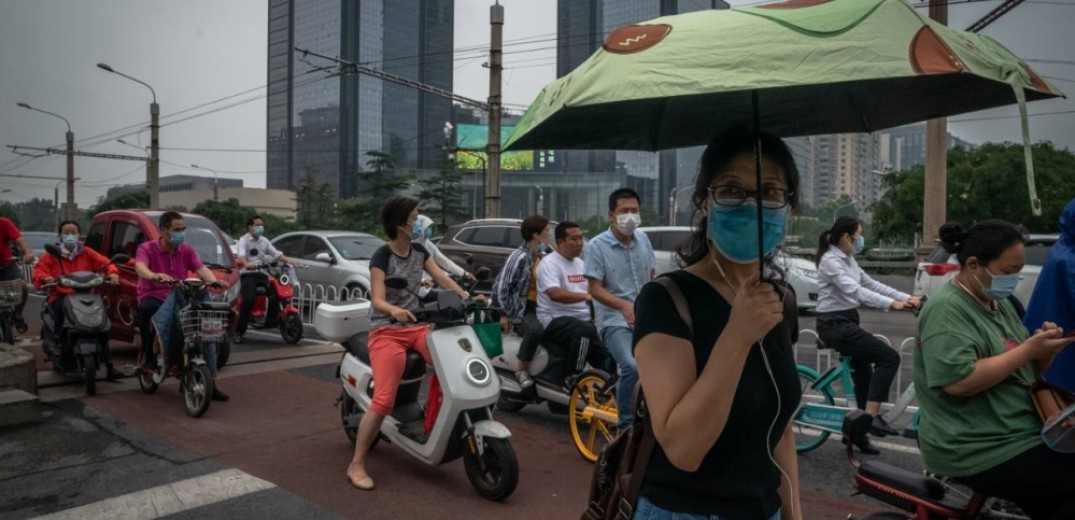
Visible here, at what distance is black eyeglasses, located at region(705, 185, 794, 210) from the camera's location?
1.84 meters

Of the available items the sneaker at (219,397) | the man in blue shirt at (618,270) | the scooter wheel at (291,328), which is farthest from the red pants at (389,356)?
the scooter wheel at (291,328)

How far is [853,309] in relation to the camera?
5.93 metres

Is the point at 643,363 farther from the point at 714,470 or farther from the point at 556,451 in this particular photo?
the point at 556,451

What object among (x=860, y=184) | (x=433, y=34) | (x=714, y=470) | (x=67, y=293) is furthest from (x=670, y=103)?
(x=860, y=184)

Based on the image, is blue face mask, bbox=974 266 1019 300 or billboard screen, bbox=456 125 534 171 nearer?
blue face mask, bbox=974 266 1019 300

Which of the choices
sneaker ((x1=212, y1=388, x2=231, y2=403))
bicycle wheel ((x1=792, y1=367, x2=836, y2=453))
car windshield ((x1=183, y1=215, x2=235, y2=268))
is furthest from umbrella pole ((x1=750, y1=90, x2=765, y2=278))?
car windshield ((x1=183, y1=215, x2=235, y2=268))

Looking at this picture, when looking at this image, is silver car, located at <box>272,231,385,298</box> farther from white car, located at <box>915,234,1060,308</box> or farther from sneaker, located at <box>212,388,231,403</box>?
white car, located at <box>915,234,1060,308</box>

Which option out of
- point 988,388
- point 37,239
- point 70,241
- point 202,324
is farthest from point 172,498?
point 37,239

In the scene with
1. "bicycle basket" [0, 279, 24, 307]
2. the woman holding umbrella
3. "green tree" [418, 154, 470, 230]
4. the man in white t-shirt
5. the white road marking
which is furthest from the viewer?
"green tree" [418, 154, 470, 230]

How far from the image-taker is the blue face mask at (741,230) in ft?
6.01

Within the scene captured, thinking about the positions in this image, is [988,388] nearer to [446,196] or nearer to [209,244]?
[209,244]

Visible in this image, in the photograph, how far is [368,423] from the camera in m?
5.02

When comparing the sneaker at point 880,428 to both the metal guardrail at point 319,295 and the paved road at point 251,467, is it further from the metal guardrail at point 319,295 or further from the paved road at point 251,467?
the metal guardrail at point 319,295

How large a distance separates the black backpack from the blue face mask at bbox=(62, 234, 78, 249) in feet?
23.5
